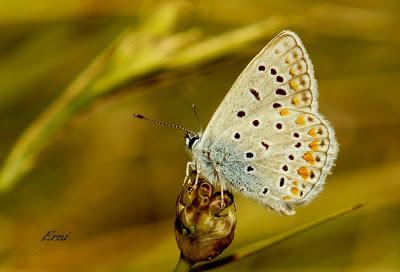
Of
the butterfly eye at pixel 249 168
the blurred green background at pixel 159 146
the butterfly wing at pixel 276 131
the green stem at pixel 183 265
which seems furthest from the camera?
the blurred green background at pixel 159 146

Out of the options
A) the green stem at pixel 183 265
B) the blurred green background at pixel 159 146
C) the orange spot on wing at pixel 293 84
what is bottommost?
the blurred green background at pixel 159 146

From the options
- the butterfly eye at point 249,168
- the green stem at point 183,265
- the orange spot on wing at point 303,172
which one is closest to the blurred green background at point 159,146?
the butterfly eye at point 249,168

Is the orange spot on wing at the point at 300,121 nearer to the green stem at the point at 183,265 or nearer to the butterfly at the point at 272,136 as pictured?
the butterfly at the point at 272,136

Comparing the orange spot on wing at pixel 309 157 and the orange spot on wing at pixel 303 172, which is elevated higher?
the orange spot on wing at pixel 309 157

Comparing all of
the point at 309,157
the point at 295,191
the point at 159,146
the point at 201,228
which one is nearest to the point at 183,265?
the point at 201,228

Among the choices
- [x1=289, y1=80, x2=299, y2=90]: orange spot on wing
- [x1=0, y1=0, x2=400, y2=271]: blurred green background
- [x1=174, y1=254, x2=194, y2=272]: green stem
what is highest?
[x1=174, y1=254, x2=194, y2=272]: green stem

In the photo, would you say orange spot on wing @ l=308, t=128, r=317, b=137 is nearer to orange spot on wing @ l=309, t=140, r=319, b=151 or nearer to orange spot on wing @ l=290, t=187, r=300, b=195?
orange spot on wing @ l=309, t=140, r=319, b=151

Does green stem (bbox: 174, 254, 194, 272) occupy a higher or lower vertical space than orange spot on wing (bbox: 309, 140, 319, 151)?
higher

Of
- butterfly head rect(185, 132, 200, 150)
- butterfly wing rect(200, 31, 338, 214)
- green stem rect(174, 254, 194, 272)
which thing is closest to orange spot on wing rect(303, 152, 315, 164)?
butterfly wing rect(200, 31, 338, 214)
